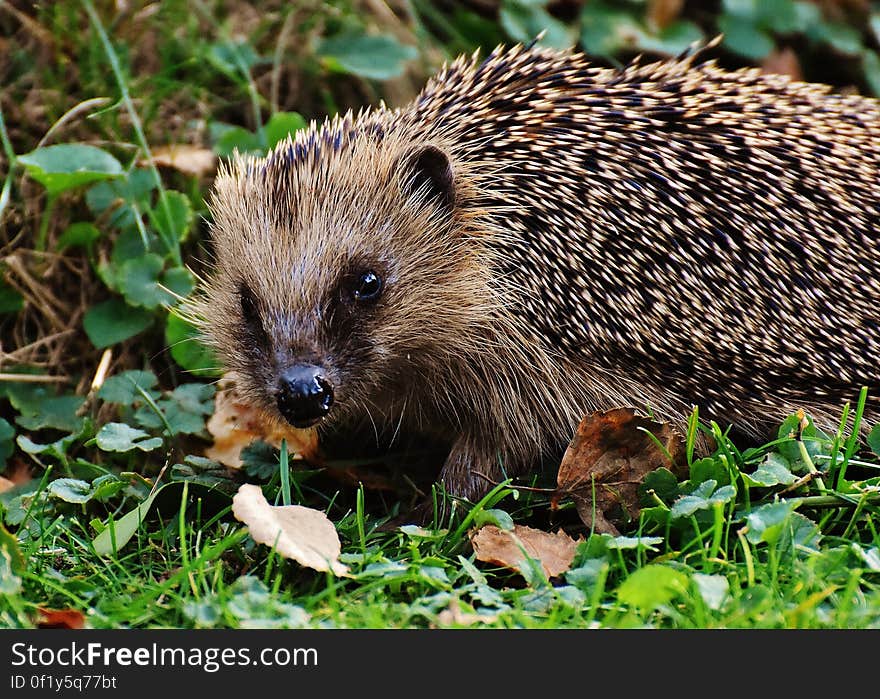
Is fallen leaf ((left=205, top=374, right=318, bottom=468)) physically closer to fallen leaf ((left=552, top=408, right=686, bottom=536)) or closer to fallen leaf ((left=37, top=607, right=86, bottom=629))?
fallen leaf ((left=552, top=408, right=686, bottom=536))

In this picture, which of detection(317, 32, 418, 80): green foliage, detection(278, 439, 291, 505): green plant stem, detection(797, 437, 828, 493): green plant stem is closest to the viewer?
detection(797, 437, 828, 493): green plant stem

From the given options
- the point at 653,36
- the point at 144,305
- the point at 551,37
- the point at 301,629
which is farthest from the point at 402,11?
the point at 301,629

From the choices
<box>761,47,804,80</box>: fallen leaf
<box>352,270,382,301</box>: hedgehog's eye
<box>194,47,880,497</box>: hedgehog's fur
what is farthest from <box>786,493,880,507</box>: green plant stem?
<box>761,47,804,80</box>: fallen leaf

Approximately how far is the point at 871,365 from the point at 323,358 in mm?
2437

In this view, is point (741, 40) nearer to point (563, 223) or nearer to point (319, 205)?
point (563, 223)

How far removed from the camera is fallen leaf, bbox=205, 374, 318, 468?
18.2 feet

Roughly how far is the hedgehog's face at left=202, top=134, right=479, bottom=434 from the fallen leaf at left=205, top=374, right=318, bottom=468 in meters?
0.46

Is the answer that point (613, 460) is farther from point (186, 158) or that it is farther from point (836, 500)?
point (186, 158)

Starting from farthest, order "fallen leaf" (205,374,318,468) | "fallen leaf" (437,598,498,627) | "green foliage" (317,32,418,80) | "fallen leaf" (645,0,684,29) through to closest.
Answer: "fallen leaf" (645,0,684,29)
"green foliage" (317,32,418,80)
"fallen leaf" (205,374,318,468)
"fallen leaf" (437,598,498,627)

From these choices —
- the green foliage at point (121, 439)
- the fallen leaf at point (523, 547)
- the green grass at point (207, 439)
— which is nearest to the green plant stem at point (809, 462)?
the green grass at point (207, 439)

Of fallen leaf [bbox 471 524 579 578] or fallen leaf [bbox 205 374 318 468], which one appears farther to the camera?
fallen leaf [bbox 205 374 318 468]

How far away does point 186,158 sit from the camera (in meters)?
6.61

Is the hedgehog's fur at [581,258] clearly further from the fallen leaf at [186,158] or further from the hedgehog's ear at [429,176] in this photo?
the fallen leaf at [186,158]

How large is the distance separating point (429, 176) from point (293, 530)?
1.72 metres
